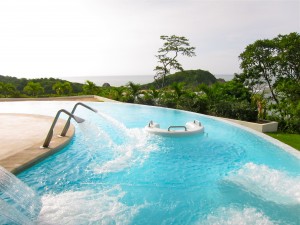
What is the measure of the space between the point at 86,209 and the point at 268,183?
3.90m

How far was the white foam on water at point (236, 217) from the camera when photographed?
13.2ft

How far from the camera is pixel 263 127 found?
10266mm

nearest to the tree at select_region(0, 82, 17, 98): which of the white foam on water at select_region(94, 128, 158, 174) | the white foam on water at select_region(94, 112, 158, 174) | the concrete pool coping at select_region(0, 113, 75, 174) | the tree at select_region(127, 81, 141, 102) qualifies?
the tree at select_region(127, 81, 141, 102)

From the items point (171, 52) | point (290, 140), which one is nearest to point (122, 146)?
point (290, 140)

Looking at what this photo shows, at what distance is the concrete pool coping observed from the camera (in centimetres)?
561

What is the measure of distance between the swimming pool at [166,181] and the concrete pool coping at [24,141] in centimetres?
22

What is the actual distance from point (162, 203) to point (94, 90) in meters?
20.2

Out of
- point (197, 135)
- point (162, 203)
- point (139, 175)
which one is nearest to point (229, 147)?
point (197, 135)

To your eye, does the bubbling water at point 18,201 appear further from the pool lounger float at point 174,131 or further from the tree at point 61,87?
the tree at point 61,87

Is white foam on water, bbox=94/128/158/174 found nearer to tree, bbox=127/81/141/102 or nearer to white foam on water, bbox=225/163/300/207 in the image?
white foam on water, bbox=225/163/300/207

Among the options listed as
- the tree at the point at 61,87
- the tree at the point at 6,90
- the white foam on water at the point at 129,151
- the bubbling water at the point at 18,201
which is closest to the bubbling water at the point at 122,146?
the white foam on water at the point at 129,151

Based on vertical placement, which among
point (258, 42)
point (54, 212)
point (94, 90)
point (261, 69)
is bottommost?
point (54, 212)

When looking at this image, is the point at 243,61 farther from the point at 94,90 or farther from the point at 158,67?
the point at 94,90

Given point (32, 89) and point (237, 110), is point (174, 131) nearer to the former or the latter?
point (237, 110)
